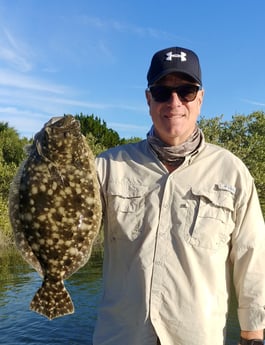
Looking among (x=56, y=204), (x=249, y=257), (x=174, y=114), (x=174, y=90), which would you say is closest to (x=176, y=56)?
(x=174, y=90)

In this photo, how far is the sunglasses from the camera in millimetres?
3682

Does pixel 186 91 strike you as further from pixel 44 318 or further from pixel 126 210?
pixel 44 318

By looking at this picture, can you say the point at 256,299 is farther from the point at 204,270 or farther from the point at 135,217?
the point at 135,217

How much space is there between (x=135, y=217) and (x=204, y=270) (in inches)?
25.9

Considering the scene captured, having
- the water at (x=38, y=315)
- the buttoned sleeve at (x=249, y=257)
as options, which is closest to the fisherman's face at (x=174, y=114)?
the buttoned sleeve at (x=249, y=257)

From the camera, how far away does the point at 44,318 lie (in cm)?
1727

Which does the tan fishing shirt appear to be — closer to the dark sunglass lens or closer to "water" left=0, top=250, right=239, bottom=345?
the dark sunglass lens

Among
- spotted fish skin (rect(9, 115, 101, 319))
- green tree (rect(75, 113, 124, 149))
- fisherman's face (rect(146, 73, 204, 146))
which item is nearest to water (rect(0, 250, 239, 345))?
fisherman's face (rect(146, 73, 204, 146))

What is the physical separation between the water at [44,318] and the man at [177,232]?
Answer: 1124 cm

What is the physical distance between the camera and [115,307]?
11.7 ft

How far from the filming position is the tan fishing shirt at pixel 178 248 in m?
3.47

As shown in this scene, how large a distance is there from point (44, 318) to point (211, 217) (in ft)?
49.3

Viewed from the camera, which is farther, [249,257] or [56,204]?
[249,257]

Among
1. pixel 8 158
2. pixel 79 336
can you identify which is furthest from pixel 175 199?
pixel 8 158
